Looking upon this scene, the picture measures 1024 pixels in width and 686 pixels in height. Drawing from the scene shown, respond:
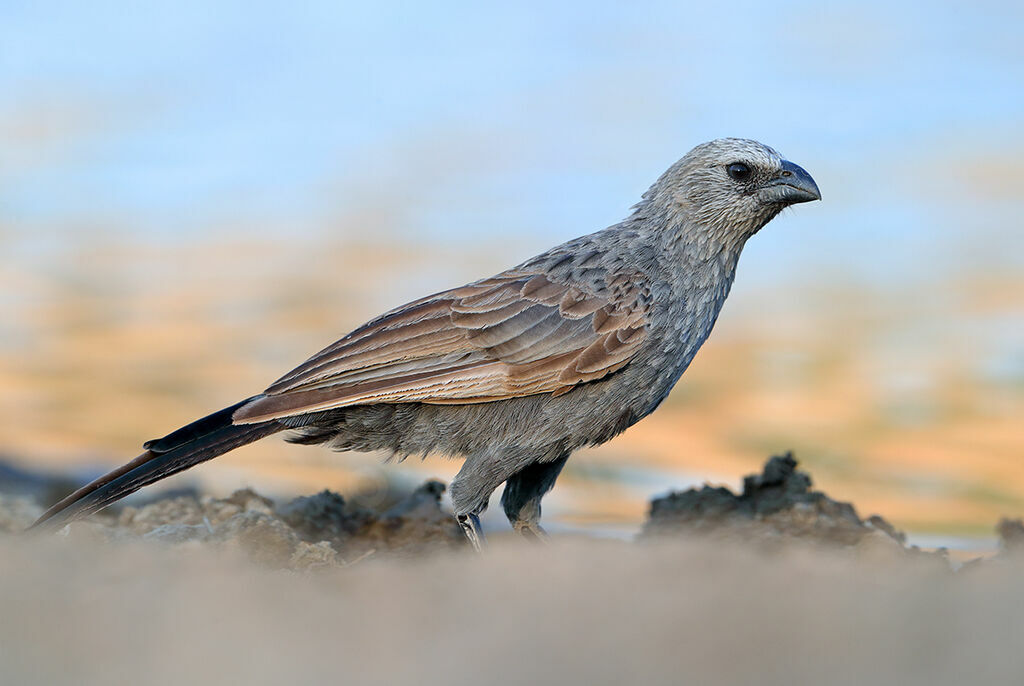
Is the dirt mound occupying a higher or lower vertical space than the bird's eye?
lower

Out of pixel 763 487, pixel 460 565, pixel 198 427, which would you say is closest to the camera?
pixel 460 565

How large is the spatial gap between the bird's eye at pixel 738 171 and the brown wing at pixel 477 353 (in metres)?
0.99

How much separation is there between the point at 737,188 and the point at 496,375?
1.90 m

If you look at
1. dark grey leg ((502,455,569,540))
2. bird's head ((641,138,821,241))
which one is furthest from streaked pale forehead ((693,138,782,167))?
dark grey leg ((502,455,569,540))

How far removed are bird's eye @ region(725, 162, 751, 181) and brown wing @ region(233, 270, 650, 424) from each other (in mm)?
988

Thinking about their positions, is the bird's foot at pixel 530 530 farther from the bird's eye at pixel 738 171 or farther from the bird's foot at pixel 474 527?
the bird's eye at pixel 738 171

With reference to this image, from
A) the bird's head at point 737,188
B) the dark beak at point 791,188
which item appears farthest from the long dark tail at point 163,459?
the dark beak at point 791,188

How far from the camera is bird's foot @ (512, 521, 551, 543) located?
20.0 ft

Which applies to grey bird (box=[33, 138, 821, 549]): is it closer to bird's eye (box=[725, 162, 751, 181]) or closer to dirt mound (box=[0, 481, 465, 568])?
bird's eye (box=[725, 162, 751, 181])

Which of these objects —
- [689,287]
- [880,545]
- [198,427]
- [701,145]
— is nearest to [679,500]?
[880,545]

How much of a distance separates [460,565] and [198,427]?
165 cm

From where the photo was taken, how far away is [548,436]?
5.55 metres

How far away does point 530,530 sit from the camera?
20.1 ft

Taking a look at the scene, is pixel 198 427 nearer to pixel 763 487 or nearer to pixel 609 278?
pixel 609 278
